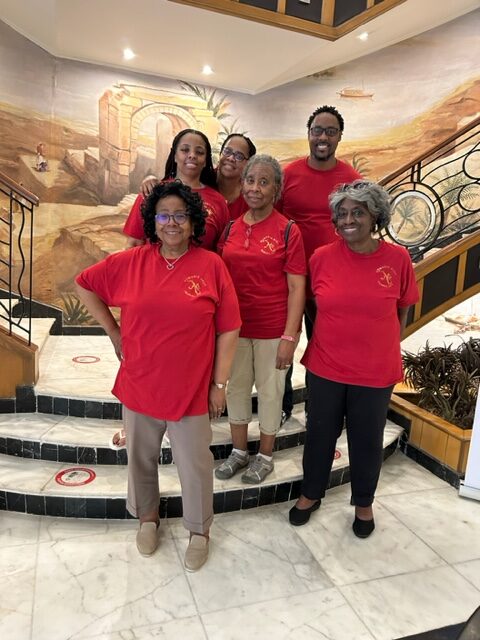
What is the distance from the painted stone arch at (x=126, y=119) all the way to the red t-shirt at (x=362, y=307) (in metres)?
3.91

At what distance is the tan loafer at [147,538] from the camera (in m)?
2.15

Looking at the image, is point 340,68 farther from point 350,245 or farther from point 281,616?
point 281,616

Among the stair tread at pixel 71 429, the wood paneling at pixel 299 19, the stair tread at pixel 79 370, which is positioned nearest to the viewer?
the stair tread at pixel 71 429

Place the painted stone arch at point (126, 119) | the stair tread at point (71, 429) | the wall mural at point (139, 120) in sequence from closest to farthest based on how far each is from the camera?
the stair tread at point (71, 429) < the wall mural at point (139, 120) < the painted stone arch at point (126, 119)

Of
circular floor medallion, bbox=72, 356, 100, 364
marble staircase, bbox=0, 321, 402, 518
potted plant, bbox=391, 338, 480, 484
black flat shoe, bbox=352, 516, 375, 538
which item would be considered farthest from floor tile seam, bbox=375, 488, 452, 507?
circular floor medallion, bbox=72, 356, 100, 364

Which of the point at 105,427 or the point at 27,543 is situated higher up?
the point at 105,427

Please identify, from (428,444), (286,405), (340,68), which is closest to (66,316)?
(286,405)

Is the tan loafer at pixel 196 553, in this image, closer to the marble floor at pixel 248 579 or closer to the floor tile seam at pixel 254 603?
the marble floor at pixel 248 579

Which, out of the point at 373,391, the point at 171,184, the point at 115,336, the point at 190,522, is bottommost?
the point at 190,522

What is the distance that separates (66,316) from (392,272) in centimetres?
425

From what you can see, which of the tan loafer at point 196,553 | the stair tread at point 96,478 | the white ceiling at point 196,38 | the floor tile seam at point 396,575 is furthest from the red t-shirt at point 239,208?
the white ceiling at point 196,38

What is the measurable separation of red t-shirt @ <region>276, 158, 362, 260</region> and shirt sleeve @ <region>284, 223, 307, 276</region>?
0.84 feet

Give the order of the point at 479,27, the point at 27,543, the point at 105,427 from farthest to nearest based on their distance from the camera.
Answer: the point at 479,27 < the point at 105,427 < the point at 27,543

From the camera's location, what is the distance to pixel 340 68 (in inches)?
230
